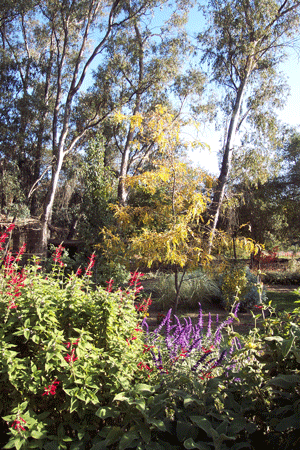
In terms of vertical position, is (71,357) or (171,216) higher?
(171,216)

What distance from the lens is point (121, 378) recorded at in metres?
2.02

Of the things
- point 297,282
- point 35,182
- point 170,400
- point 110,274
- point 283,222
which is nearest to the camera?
point 170,400

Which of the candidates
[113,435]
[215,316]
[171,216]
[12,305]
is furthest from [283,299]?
[12,305]

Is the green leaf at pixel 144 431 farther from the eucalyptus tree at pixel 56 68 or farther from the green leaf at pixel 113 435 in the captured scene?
the eucalyptus tree at pixel 56 68

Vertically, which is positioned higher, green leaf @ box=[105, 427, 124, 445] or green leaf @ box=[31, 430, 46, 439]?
green leaf @ box=[105, 427, 124, 445]

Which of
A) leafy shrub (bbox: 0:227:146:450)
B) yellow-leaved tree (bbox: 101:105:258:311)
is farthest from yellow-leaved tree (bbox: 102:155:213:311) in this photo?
leafy shrub (bbox: 0:227:146:450)

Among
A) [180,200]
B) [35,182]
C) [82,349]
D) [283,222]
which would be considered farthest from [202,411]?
[35,182]

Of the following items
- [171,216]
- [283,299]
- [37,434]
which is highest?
[171,216]

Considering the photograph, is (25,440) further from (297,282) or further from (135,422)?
(297,282)

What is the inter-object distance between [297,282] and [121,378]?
15225 millimetres

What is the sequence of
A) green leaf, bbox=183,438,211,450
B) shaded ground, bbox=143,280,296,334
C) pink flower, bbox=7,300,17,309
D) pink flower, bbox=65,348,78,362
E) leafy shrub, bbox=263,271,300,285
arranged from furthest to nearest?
leafy shrub, bbox=263,271,300,285 < shaded ground, bbox=143,280,296,334 < pink flower, bbox=7,300,17,309 < pink flower, bbox=65,348,78,362 < green leaf, bbox=183,438,211,450

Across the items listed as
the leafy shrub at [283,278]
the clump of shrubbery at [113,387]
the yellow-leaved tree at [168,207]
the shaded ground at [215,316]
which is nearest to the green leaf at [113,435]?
the clump of shrubbery at [113,387]

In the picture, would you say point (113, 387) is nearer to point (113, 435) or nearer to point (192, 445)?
point (113, 435)

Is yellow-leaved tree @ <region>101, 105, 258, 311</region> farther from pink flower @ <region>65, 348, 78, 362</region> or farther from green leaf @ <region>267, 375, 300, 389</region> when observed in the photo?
green leaf @ <region>267, 375, 300, 389</region>
